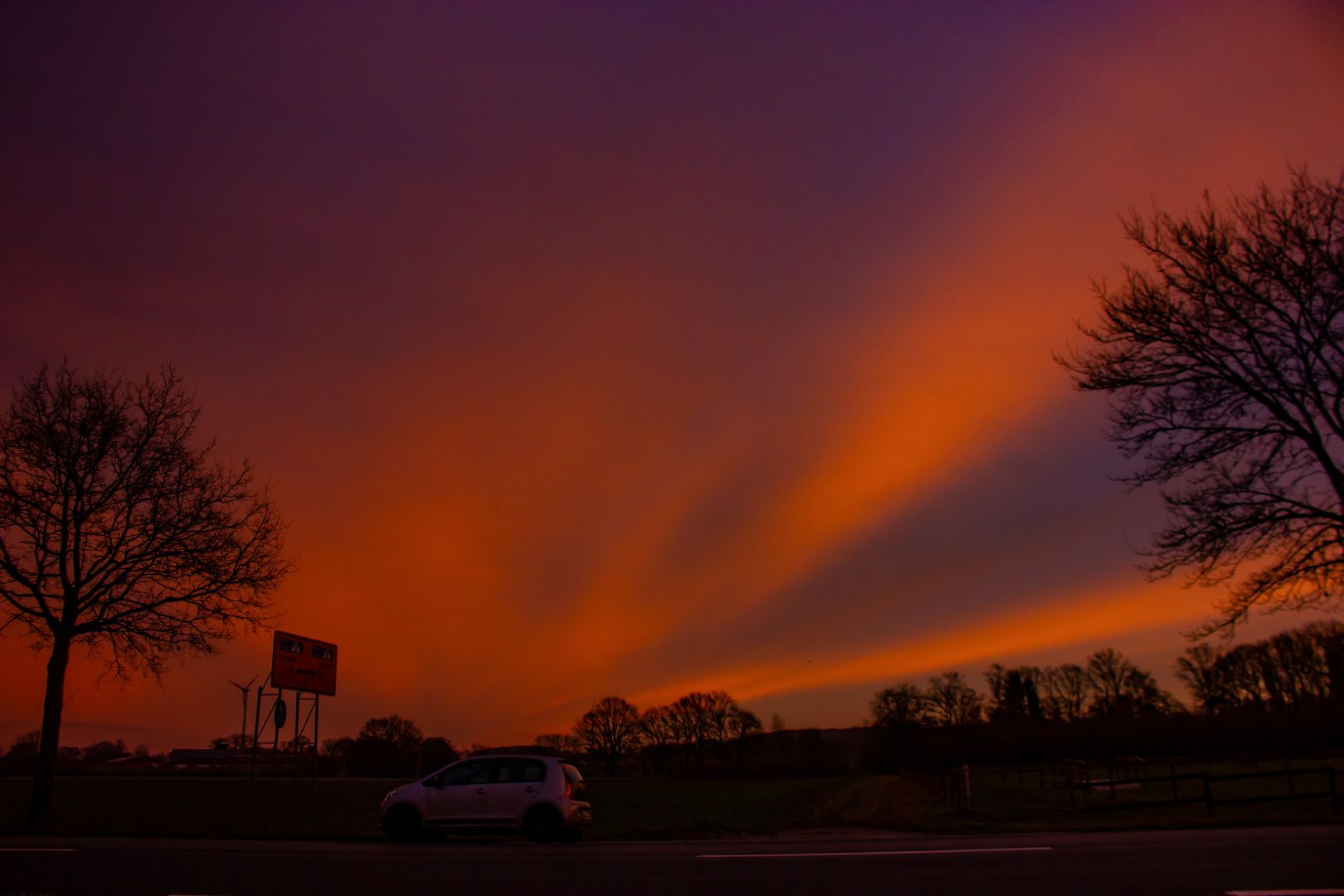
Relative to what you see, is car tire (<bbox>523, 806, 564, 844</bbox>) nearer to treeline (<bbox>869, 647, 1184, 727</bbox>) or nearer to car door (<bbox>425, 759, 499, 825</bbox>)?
car door (<bbox>425, 759, 499, 825</bbox>)

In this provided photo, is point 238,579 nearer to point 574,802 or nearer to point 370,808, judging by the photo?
point 574,802

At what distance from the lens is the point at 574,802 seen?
55.4ft

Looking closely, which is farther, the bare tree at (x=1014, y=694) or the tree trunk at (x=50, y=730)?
the bare tree at (x=1014, y=694)

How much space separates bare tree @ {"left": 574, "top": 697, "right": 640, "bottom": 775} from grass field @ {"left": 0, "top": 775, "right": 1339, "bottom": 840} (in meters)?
93.9

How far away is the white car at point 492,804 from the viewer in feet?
54.1

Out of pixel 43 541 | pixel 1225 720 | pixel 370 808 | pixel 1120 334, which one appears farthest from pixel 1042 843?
pixel 1225 720

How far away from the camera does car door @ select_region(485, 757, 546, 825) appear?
16562 mm

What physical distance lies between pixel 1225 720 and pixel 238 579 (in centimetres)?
9006

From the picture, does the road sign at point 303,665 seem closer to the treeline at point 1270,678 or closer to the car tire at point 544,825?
the car tire at point 544,825

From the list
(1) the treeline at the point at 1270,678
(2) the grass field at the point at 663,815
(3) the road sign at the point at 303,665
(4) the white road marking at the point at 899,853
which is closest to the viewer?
(4) the white road marking at the point at 899,853

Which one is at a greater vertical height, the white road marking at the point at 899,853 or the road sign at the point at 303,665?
the road sign at the point at 303,665

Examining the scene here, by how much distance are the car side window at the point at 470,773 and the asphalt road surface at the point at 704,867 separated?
2.65m

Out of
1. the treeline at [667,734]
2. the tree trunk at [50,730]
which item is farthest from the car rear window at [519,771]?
the treeline at [667,734]

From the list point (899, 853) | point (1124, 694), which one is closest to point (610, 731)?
point (1124, 694)
